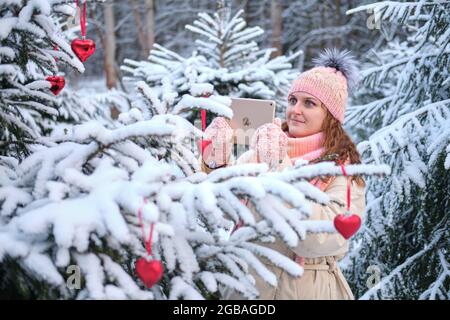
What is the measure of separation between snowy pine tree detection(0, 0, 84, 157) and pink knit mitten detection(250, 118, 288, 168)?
33.2 inches

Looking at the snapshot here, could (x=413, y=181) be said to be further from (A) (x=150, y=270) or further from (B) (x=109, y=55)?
(B) (x=109, y=55)

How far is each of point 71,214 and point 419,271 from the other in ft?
10.4

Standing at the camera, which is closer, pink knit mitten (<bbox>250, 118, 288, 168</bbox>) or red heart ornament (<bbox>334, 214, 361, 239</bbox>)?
red heart ornament (<bbox>334, 214, 361, 239</bbox>)

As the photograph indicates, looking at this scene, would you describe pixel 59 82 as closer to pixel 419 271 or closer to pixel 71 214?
pixel 71 214

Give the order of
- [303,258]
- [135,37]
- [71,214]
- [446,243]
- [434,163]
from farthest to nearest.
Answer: [135,37] < [446,243] < [434,163] < [303,258] < [71,214]

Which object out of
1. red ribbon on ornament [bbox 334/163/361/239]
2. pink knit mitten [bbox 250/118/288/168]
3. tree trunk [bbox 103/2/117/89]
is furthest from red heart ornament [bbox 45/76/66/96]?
tree trunk [bbox 103/2/117/89]

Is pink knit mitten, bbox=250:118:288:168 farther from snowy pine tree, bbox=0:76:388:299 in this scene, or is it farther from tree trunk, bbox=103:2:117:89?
tree trunk, bbox=103:2:117:89

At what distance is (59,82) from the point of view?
2664 mm

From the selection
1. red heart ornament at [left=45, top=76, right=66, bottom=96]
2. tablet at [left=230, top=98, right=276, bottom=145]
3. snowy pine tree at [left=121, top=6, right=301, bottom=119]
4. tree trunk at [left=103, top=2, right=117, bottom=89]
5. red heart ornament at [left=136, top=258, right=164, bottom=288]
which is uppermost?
tree trunk at [left=103, top=2, right=117, bottom=89]

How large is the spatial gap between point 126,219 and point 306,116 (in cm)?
143

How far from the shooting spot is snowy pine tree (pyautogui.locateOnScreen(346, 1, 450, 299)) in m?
3.73
